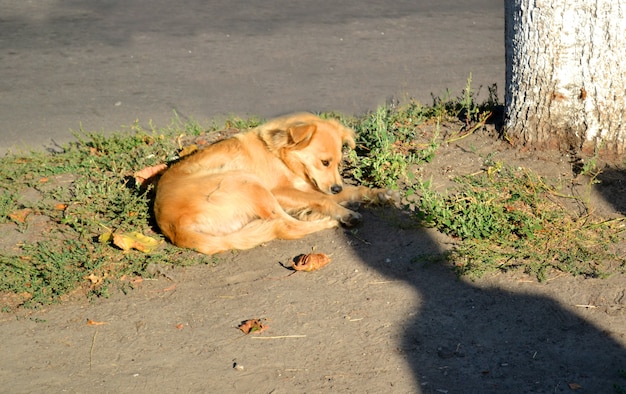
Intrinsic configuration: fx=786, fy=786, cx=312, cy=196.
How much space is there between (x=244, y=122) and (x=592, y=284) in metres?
4.12

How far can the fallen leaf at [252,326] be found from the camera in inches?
187

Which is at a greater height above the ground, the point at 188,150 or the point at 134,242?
the point at 188,150

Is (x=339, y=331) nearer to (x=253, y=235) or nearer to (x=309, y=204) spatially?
(x=253, y=235)

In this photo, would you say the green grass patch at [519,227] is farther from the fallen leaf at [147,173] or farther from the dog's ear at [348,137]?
the fallen leaf at [147,173]

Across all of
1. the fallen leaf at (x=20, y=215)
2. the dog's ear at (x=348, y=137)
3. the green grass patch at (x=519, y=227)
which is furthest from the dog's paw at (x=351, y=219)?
the fallen leaf at (x=20, y=215)

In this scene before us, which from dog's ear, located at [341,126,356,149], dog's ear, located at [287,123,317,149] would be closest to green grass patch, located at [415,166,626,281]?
dog's ear, located at [341,126,356,149]

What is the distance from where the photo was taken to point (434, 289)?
504cm

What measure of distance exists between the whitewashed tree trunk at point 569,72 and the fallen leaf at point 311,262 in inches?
82.5

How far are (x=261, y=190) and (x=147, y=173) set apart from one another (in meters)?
1.10

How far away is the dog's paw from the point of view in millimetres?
6113

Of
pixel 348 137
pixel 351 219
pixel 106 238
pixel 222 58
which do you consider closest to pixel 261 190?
pixel 351 219

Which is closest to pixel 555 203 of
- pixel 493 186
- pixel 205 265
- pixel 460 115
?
pixel 493 186

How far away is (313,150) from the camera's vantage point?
659 cm

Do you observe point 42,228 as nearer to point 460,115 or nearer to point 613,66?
point 460,115
